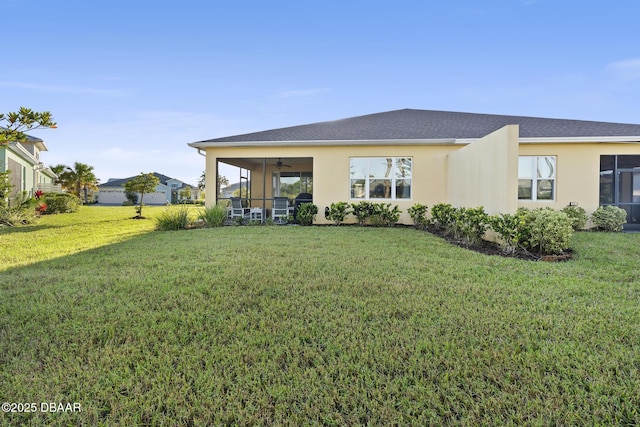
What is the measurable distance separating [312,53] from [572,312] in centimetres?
1285

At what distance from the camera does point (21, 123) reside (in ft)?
16.3

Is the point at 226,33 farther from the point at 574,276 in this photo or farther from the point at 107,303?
the point at 574,276

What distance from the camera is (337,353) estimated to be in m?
2.63

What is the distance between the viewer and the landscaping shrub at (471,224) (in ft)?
25.9

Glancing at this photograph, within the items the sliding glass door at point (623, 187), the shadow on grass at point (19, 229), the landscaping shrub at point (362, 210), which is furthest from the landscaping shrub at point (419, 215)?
the shadow on grass at point (19, 229)

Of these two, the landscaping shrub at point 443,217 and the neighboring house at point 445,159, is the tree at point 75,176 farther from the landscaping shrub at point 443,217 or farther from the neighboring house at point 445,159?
the landscaping shrub at point 443,217

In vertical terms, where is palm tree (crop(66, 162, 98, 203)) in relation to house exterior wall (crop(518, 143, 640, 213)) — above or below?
above

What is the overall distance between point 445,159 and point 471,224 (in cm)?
449

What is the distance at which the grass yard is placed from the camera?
2010mm

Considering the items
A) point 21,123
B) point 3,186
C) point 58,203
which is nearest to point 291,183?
point 3,186

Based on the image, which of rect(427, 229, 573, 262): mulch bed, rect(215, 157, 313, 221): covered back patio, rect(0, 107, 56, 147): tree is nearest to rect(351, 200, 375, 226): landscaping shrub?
rect(427, 229, 573, 262): mulch bed

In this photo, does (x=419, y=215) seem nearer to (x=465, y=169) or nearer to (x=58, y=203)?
(x=465, y=169)

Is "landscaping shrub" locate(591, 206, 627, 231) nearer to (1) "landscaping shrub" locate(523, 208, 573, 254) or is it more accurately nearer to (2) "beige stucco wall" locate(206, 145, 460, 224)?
(2) "beige stucco wall" locate(206, 145, 460, 224)

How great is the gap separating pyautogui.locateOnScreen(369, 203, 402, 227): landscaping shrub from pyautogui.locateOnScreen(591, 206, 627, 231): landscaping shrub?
6589 millimetres
